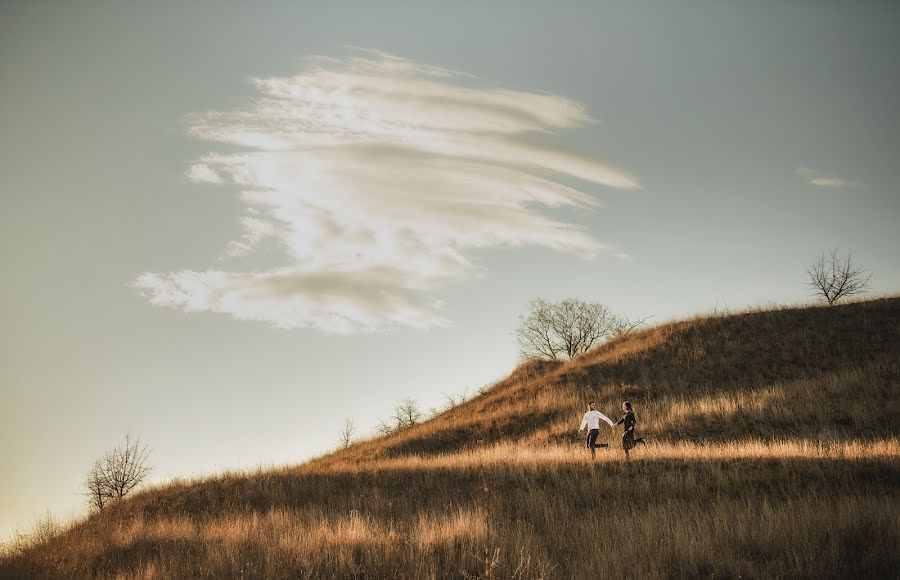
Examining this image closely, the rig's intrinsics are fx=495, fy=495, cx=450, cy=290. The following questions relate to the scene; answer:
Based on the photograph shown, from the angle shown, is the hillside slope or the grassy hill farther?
the hillside slope

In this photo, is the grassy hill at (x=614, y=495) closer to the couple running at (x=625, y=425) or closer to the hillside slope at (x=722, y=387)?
the hillside slope at (x=722, y=387)

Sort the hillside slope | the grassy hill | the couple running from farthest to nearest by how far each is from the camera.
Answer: the hillside slope, the couple running, the grassy hill

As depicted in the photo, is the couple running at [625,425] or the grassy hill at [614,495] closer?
the grassy hill at [614,495]

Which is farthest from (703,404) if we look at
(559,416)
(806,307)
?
(806,307)

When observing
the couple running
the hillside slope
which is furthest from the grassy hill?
the couple running

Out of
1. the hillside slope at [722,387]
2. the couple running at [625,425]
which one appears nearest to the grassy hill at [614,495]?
the hillside slope at [722,387]

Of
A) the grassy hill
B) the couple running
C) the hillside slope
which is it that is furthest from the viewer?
the hillside slope

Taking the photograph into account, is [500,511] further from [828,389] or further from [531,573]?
[828,389]

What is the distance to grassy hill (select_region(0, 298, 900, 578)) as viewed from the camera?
272 inches

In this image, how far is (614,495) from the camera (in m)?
11.4

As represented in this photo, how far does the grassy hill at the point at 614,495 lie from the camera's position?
6.92 m

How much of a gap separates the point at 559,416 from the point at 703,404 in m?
7.07

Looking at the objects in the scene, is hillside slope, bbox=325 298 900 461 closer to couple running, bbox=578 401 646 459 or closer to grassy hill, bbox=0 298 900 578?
grassy hill, bbox=0 298 900 578

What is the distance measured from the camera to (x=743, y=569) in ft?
20.3
